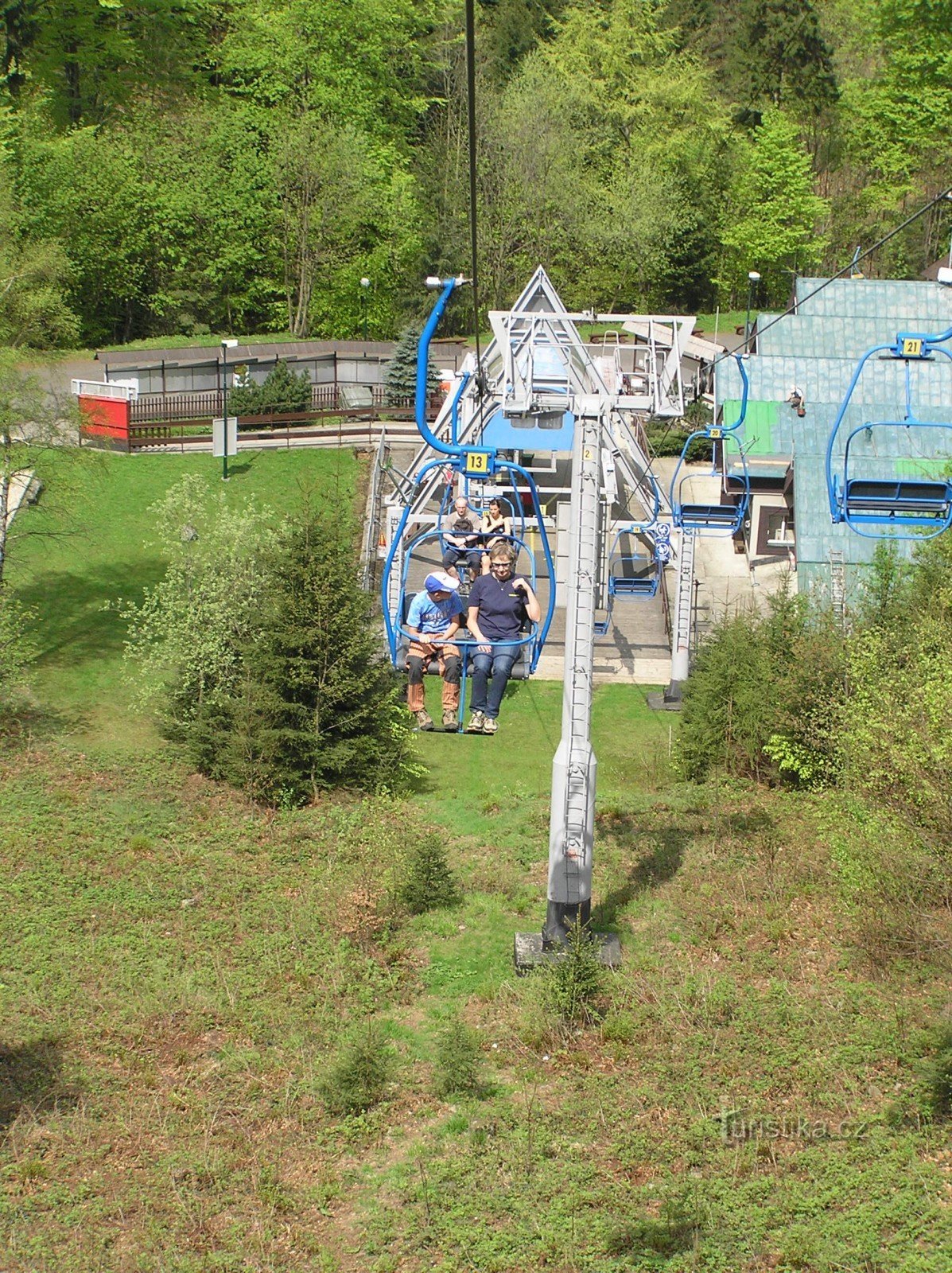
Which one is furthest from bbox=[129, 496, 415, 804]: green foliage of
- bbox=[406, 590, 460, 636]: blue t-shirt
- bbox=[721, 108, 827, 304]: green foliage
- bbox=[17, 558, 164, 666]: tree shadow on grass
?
bbox=[721, 108, 827, 304]: green foliage

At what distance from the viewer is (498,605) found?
13898 millimetres

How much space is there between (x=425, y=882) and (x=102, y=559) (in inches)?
559

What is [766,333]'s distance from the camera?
35.8 metres

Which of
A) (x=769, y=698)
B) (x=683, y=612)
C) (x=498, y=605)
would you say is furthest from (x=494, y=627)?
(x=683, y=612)

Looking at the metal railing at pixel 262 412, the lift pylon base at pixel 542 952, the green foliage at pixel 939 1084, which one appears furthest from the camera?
the metal railing at pixel 262 412

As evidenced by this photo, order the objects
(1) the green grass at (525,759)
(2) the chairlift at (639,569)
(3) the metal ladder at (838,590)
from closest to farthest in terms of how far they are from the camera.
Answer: (1) the green grass at (525,759), (3) the metal ladder at (838,590), (2) the chairlift at (639,569)

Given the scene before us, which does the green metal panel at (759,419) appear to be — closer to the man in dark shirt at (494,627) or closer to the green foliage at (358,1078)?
the man in dark shirt at (494,627)

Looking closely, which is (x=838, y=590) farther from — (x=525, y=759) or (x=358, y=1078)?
(x=358, y=1078)

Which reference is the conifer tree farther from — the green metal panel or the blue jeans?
the green metal panel

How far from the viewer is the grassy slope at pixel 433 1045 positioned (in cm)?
953

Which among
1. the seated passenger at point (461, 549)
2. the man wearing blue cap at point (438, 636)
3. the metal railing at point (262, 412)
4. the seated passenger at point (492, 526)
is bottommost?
the man wearing blue cap at point (438, 636)

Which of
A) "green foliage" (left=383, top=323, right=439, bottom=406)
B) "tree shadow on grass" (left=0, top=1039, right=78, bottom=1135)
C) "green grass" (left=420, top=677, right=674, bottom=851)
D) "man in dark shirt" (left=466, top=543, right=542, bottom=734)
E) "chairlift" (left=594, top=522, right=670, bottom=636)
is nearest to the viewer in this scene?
"tree shadow on grass" (left=0, top=1039, right=78, bottom=1135)

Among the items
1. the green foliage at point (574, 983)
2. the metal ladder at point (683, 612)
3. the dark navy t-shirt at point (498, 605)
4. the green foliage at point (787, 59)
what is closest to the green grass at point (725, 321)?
the green foliage at point (787, 59)

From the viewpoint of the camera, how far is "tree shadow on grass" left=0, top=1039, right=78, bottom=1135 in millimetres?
10852
